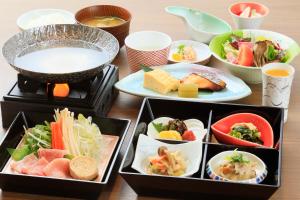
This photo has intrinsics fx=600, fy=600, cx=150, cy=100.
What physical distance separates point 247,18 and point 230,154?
76 centimetres

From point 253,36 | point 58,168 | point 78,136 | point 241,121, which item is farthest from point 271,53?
point 58,168

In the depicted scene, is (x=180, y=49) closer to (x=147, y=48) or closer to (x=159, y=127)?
(x=147, y=48)

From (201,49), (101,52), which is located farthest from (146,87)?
(201,49)

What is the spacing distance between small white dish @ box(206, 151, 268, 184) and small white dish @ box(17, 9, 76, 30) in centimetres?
89

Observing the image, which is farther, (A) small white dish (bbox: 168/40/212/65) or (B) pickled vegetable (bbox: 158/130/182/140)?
(A) small white dish (bbox: 168/40/212/65)

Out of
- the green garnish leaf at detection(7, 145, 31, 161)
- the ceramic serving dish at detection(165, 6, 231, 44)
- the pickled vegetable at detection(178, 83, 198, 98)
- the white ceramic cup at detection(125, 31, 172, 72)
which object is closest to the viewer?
the green garnish leaf at detection(7, 145, 31, 161)

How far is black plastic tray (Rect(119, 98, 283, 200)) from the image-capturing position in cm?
145

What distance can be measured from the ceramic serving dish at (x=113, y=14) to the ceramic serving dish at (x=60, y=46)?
154mm

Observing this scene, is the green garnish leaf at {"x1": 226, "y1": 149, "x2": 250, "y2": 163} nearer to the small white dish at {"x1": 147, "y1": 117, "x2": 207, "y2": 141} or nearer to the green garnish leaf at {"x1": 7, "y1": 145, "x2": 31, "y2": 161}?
the small white dish at {"x1": 147, "y1": 117, "x2": 207, "y2": 141}

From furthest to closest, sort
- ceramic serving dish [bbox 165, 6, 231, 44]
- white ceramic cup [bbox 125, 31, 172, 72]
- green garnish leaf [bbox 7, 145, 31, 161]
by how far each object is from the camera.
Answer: ceramic serving dish [bbox 165, 6, 231, 44]
white ceramic cup [bbox 125, 31, 172, 72]
green garnish leaf [bbox 7, 145, 31, 161]

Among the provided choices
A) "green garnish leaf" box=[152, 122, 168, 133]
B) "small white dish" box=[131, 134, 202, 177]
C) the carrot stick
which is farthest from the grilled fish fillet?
the carrot stick

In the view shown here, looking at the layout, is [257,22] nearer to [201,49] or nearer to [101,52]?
[201,49]

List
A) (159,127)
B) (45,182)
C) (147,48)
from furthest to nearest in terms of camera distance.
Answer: (147,48) → (159,127) → (45,182)

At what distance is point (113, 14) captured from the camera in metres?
2.19
